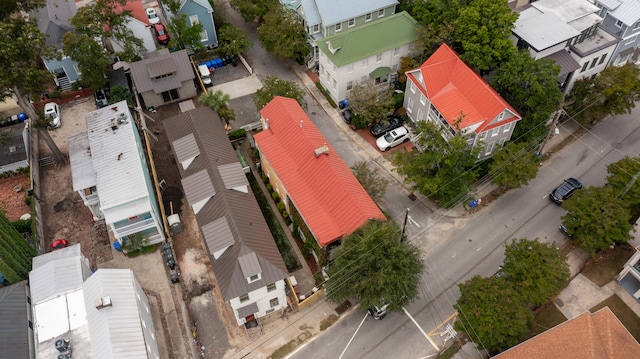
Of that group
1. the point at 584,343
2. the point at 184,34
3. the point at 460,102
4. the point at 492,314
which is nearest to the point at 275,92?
the point at 184,34

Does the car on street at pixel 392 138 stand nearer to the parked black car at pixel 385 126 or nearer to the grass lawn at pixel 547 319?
the parked black car at pixel 385 126

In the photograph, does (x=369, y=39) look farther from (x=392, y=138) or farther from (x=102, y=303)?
(x=102, y=303)

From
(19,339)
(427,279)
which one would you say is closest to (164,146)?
(19,339)

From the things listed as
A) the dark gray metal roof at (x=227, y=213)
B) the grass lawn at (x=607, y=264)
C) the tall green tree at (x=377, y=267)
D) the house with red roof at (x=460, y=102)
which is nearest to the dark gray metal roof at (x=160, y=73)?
the dark gray metal roof at (x=227, y=213)

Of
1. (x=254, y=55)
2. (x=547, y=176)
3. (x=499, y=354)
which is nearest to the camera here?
(x=499, y=354)

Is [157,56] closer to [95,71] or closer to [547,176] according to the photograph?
[95,71]
